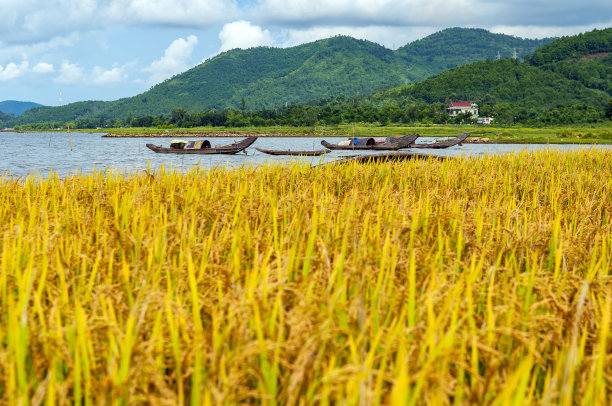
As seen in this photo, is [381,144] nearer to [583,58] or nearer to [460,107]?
[460,107]

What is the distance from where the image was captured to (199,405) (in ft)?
4.79

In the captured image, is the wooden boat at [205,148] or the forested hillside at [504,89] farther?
the forested hillside at [504,89]

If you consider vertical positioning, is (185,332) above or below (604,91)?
below

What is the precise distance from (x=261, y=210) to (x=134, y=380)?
275 centimetres

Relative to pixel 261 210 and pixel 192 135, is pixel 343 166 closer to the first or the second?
pixel 261 210

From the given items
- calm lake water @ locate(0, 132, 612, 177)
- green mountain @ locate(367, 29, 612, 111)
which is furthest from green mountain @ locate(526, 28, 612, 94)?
calm lake water @ locate(0, 132, 612, 177)

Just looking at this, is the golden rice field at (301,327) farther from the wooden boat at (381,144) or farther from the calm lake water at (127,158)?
the wooden boat at (381,144)

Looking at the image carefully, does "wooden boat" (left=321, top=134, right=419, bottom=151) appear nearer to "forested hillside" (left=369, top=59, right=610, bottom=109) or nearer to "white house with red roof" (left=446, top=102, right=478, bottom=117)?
"forested hillside" (left=369, top=59, right=610, bottom=109)

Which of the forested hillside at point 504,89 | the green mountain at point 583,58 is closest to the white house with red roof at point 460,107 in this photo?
the forested hillside at point 504,89

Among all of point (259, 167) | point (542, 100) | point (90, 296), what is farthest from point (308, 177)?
point (542, 100)

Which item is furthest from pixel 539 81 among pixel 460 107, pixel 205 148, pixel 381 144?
pixel 205 148

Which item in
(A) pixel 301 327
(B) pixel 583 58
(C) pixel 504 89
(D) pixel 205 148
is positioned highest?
(B) pixel 583 58


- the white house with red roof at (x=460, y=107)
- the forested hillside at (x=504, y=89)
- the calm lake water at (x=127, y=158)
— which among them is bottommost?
the calm lake water at (x=127, y=158)

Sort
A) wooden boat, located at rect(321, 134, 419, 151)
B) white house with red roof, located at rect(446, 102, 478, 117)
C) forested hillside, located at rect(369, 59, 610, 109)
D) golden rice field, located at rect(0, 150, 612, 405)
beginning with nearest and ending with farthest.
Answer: golden rice field, located at rect(0, 150, 612, 405) → wooden boat, located at rect(321, 134, 419, 151) → forested hillside, located at rect(369, 59, 610, 109) → white house with red roof, located at rect(446, 102, 478, 117)
